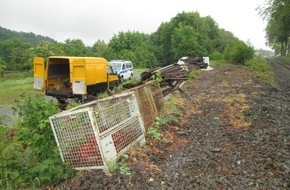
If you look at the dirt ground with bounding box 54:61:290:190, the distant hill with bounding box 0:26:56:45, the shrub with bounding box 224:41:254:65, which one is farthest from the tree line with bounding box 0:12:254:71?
the dirt ground with bounding box 54:61:290:190

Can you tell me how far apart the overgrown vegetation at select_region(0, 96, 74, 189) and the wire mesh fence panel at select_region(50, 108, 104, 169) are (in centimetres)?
19

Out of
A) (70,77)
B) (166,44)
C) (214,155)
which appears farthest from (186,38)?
(214,155)

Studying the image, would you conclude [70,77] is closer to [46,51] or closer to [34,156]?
[34,156]

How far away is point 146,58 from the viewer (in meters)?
77.9

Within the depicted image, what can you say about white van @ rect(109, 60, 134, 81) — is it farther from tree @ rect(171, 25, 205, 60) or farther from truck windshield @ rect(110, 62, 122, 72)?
tree @ rect(171, 25, 205, 60)

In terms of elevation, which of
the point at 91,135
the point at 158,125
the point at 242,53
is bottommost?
the point at 158,125

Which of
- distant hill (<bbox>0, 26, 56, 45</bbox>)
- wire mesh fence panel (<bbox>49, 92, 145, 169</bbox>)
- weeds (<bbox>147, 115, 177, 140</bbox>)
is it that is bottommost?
weeds (<bbox>147, 115, 177, 140</bbox>)

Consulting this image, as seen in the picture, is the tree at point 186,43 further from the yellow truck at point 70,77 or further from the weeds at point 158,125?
the weeds at point 158,125

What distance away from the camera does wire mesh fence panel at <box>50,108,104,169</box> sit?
5914 mm

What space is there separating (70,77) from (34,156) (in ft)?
28.5

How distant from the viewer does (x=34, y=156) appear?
22.0 feet

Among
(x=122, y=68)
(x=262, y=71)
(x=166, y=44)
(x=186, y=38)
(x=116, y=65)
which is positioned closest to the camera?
(x=122, y=68)

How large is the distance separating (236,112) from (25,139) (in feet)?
23.9

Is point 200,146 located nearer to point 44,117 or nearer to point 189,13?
point 44,117
